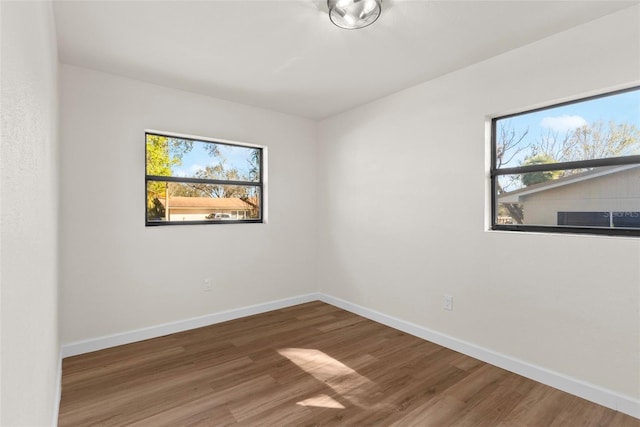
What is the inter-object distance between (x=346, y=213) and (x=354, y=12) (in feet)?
7.87

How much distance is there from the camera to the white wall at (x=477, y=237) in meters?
2.10

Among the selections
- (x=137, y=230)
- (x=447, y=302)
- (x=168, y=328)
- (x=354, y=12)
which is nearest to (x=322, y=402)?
(x=447, y=302)

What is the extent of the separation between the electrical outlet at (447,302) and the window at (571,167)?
0.75 m

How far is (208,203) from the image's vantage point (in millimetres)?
3650

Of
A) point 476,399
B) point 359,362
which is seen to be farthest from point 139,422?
point 476,399

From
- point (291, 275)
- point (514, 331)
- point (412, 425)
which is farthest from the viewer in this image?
point (291, 275)

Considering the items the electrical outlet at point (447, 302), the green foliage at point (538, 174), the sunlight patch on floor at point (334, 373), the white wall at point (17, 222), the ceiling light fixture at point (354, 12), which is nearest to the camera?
the white wall at point (17, 222)

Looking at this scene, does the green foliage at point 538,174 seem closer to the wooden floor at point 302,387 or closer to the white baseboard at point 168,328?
the wooden floor at point 302,387

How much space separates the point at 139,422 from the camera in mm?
1938

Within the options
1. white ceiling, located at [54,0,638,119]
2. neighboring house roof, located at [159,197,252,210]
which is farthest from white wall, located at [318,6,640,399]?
neighboring house roof, located at [159,197,252,210]

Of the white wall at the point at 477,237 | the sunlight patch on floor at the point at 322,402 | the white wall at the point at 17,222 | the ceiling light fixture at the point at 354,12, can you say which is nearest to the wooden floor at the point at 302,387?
the sunlight patch on floor at the point at 322,402

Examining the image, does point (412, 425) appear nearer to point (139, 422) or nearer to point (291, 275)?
point (139, 422)

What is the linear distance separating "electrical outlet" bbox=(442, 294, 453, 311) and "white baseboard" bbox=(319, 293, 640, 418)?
10.1 inches

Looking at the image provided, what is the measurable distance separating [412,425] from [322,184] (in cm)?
304
